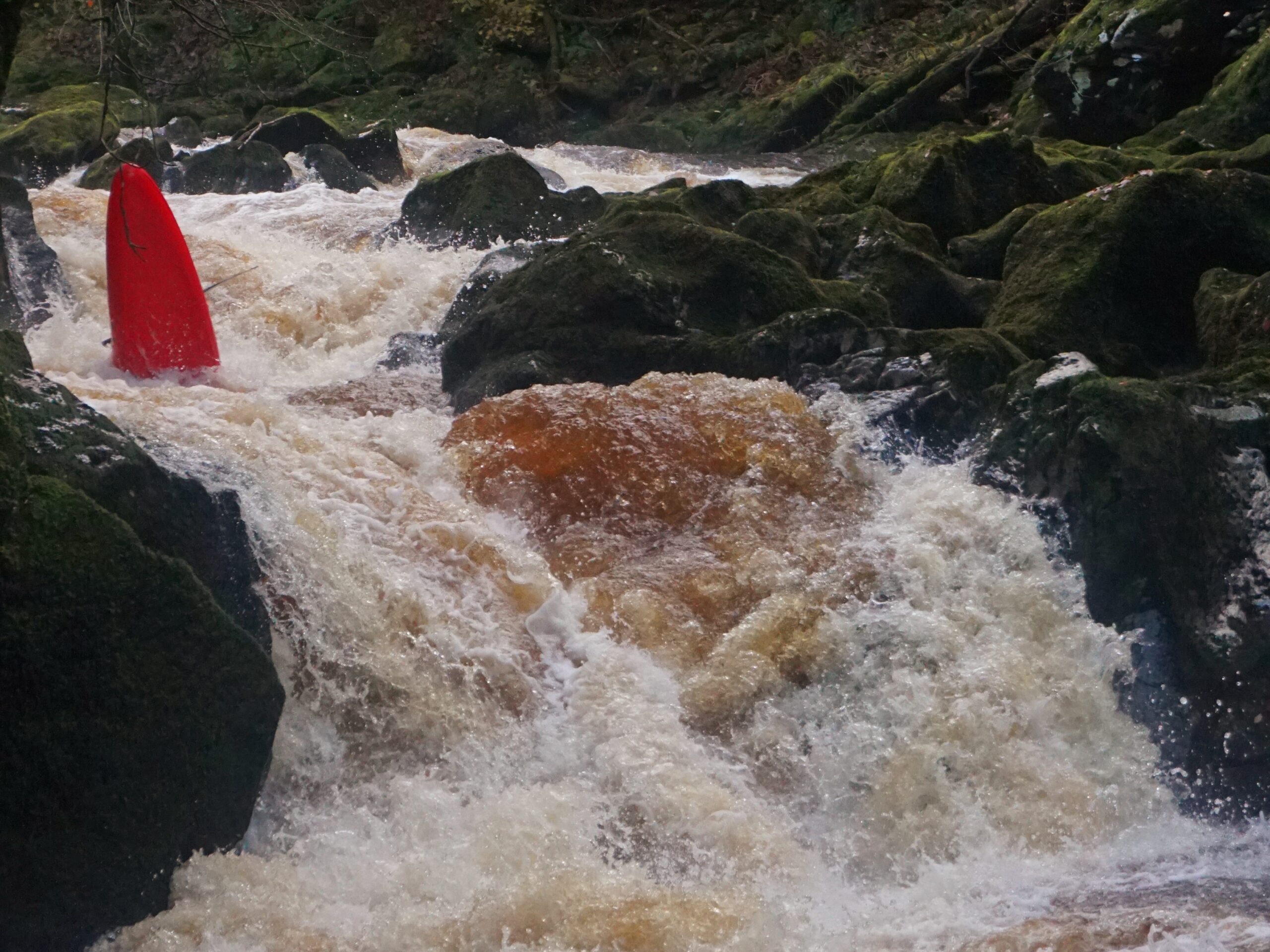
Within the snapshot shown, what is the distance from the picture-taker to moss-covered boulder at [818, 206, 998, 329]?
613 centimetres

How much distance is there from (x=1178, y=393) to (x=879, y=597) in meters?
1.29

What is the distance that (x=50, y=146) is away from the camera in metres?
12.9

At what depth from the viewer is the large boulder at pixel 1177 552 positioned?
144 inches

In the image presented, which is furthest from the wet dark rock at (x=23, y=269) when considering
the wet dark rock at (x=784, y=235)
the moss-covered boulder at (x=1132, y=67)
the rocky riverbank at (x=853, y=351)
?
the moss-covered boulder at (x=1132, y=67)

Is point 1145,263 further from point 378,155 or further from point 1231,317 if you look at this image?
point 378,155

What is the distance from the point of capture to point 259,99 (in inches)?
752

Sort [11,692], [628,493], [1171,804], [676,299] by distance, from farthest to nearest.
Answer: [676,299] < [628,493] < [1171,804] < [11,692]

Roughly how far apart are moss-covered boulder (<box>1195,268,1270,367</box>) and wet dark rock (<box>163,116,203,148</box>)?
12.3 m

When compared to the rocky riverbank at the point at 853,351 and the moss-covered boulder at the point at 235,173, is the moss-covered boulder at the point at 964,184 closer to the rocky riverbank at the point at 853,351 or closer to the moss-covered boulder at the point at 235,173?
the rocky riverbank at the point at 853,351

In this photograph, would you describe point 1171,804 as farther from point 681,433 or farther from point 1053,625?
point 681,433

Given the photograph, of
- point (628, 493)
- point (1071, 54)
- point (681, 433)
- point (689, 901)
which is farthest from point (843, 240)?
point (1071, 54)

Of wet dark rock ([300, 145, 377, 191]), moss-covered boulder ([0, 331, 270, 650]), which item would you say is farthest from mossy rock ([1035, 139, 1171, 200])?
wet dark rock ([300, 145, 377, 191])

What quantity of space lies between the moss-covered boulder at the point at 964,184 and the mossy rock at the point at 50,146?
8.71 meters

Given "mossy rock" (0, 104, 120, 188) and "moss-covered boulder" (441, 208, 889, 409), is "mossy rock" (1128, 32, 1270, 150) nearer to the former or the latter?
"moss-covered boulder" (441, 208, 889, 409)
